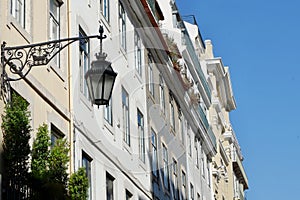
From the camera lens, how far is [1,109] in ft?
55.0

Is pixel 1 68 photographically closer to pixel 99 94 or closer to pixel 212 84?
pixel 99 94

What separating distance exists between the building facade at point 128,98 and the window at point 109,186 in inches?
1.1

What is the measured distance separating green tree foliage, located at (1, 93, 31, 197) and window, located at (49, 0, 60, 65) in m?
4.26

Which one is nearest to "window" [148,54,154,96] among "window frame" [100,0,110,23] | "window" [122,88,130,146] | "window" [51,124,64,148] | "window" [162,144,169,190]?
"window" [162,144,169,190]

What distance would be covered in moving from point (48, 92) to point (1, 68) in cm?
278

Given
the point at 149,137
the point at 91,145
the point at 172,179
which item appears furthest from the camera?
the point at 172,179

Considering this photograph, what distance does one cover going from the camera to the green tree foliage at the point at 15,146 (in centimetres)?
1641

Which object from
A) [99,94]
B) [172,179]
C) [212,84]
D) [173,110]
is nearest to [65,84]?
[99,94]

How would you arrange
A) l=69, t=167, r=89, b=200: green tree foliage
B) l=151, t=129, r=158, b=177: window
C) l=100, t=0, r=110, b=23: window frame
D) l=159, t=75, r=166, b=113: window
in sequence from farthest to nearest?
l=159, t=75, r=166, b=113: window → l=151, t=129, r=158, b=177: window → l=100, t=0, r=110, b=23: window frame → l=69, t=167, r=89, b=200: green tree foliage

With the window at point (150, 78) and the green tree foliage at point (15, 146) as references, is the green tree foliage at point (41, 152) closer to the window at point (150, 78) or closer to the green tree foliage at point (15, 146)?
the green tree foliage at point (15, 146)

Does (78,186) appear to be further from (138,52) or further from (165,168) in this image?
(165,168)

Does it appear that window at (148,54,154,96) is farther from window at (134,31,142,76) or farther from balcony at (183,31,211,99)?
balcony at (183,31,211,99)

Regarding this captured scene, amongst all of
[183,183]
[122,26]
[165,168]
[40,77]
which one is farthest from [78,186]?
[183,183]

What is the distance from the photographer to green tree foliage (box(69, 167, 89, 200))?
18.0 metres
